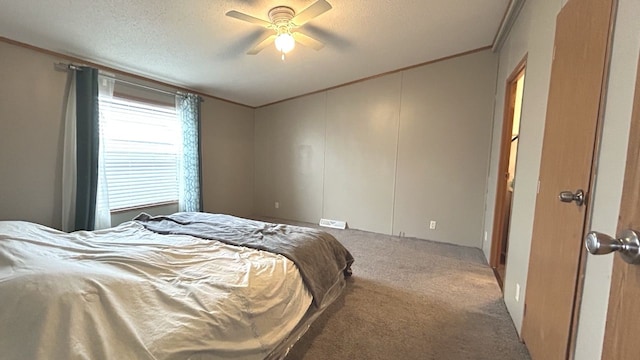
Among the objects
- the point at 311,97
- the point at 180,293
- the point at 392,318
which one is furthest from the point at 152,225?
the point at 311,97

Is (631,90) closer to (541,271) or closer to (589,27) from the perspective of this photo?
(589,27)

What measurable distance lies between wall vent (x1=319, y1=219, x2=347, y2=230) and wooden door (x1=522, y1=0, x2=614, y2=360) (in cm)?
318

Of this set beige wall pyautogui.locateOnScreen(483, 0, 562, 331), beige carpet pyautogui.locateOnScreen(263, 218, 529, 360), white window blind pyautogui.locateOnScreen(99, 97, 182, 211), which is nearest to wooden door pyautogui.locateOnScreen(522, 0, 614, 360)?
beige wall pyautogui.locateOnScreen(483, 0, 562, 331)

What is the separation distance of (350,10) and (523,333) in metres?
2.79

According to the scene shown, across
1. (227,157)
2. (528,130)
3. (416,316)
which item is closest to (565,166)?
(528,130)

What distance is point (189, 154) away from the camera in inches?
163

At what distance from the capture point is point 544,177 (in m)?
1.62

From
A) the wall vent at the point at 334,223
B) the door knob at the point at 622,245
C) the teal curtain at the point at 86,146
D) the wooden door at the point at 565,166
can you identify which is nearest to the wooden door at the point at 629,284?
the door knob at the point at 622,245

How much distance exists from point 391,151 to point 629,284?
388cm

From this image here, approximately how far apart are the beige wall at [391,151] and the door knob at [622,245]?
356 cm

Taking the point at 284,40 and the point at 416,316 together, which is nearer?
the point at 416,316

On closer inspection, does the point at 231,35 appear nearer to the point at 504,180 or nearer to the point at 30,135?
the point at 30,135

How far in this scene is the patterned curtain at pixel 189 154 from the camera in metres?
4.06

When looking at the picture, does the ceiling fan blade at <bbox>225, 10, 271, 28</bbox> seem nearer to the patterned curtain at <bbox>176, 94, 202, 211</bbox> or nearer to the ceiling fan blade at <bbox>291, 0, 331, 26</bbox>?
the ceiling fan blade at <bbox>291, 0, 331, 26</bbox>
